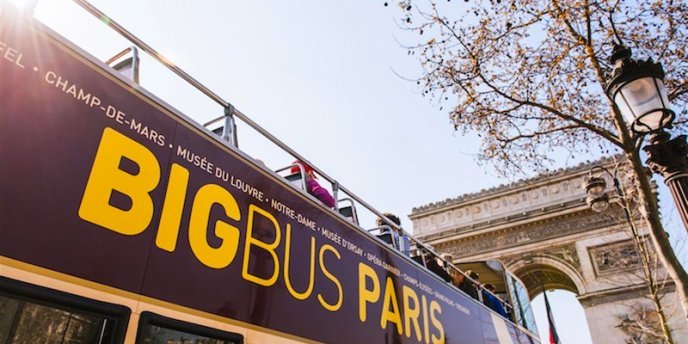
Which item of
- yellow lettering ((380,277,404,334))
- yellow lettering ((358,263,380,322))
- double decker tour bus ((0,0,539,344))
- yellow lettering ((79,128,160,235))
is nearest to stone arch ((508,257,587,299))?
yellow lettering ((380,277,404,334))

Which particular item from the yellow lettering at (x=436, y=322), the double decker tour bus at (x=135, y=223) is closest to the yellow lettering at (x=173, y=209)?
the double decker tour bus at (x=135, y=223)

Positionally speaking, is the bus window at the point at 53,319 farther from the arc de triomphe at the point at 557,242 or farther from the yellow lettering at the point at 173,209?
the arc de triomphe at the point at 557,242

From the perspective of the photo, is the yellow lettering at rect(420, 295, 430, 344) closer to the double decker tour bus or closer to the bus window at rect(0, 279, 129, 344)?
the double decker tour bus

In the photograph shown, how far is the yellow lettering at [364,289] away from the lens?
145 inches

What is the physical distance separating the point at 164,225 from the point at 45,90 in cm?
79

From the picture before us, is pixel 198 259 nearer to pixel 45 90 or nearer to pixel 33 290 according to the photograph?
pixel 33 290

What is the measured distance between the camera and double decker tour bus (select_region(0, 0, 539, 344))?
1672 millimetres

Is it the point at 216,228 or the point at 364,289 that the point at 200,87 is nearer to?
the point at 216,228

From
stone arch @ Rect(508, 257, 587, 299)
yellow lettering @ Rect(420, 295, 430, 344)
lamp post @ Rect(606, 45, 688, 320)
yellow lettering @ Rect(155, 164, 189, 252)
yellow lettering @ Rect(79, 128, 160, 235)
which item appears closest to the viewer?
yellow lettering @ Rect(79, 128, 160, 235)

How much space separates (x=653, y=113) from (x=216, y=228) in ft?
12.4

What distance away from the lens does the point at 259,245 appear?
9.21 feet

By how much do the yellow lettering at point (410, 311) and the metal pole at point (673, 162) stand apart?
2.51 metres

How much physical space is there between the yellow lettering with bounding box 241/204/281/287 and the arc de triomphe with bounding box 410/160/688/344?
26.2 m

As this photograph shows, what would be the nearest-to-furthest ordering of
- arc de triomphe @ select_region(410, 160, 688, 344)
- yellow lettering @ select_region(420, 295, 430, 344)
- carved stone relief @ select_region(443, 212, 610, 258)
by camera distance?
1. yellow lettering @ select_region(420, 295, 430, 344)
2. arc de triomphe @ select_region(410, 160, 688, 344)
3. carved stone relief @ select_region(443, 212, 610, 258)
